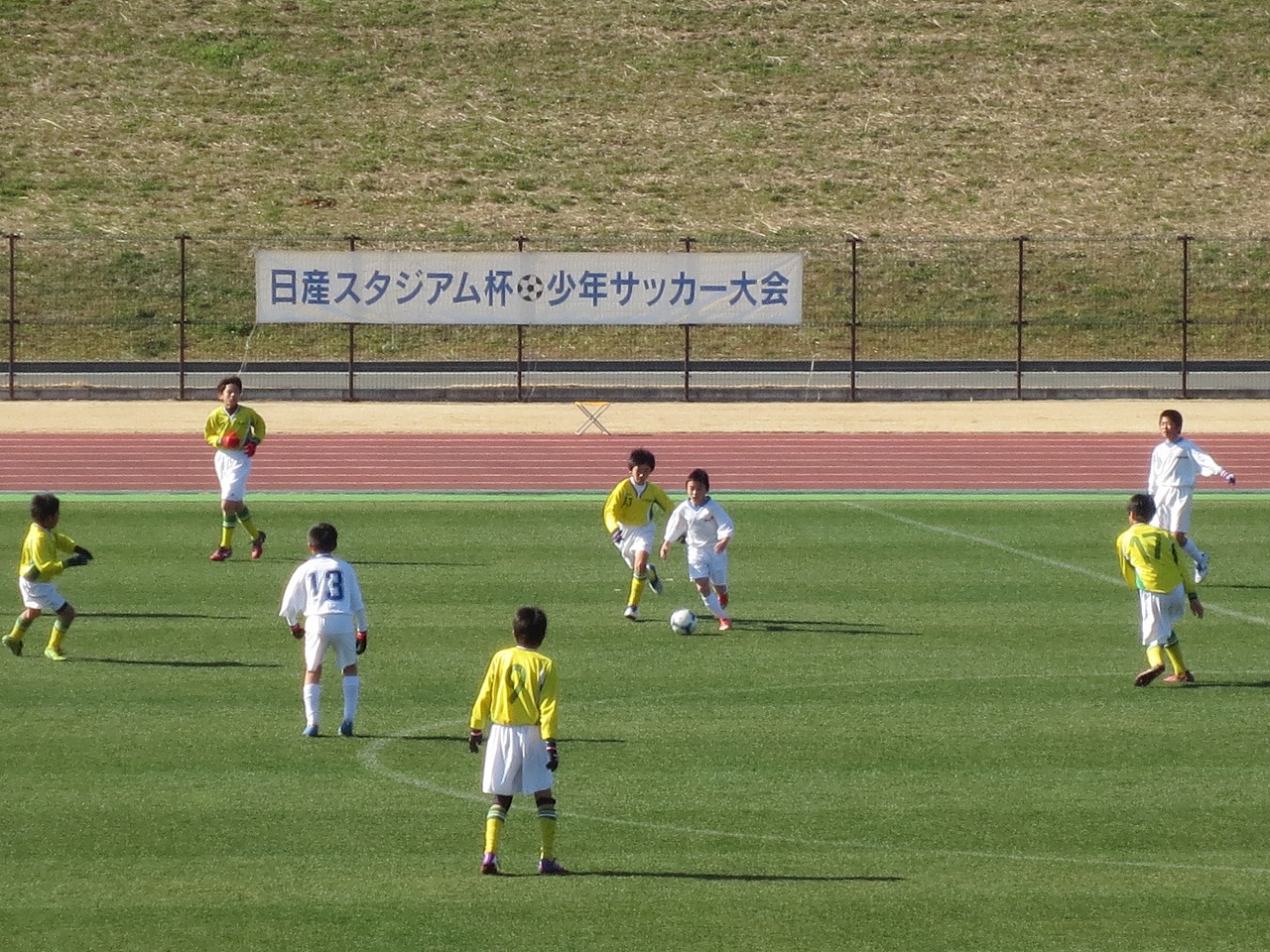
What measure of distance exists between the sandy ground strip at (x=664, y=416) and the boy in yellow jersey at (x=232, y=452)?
1275 centimetres

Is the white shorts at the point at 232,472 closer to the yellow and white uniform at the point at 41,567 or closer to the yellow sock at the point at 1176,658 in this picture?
the yellow and white uniform at the point at 41,567

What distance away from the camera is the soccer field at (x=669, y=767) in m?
9.91

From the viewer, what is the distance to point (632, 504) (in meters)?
18.0

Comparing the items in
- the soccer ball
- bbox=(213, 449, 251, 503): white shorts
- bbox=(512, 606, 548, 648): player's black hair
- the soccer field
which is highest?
bbox=(213, 449, 251, 503): white shorts

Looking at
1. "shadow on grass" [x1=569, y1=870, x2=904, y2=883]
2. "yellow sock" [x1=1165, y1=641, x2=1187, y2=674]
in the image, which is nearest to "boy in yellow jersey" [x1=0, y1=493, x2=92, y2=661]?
"shadow on grass" [x1=569, y1=870, x2=904, y2=883]

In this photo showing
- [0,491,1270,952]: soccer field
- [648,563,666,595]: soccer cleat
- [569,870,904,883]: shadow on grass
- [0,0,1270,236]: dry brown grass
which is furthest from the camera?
[0,0,1270,236]: dry brown grass

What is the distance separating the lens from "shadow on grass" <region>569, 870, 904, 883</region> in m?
10.5

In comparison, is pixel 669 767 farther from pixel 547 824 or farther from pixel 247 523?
pixel 247 523

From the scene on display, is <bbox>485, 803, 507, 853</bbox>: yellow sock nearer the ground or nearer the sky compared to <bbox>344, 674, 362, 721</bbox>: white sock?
nearer the ground

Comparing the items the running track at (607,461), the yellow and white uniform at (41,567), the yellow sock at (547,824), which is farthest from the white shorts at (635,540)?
the running track at (607,461)

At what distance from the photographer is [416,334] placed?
4616 cm

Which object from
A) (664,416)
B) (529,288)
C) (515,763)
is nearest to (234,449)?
(515,763)

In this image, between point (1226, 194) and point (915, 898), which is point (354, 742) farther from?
point (1226, 194)

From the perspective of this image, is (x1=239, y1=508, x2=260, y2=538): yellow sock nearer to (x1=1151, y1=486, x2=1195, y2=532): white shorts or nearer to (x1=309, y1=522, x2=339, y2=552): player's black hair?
(x1=309, y1=522, x2=339, y2=552): player's black hair
